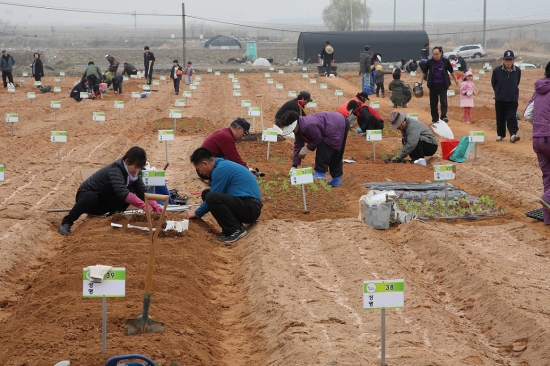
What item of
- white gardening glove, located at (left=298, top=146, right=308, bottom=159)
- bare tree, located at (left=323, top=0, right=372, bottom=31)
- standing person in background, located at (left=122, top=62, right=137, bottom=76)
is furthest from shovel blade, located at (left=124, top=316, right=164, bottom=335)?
bare tree, located at (left=323, top=0, right=372, bottom=31)

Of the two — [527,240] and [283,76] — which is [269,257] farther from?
[283,76]

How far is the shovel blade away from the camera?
235 inches

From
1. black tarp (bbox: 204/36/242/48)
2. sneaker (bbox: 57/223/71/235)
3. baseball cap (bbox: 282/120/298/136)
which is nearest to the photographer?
sneaker (bbox: 57/223/71/235)

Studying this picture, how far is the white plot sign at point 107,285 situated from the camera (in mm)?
5543

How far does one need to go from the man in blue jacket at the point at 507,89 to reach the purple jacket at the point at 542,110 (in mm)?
6130

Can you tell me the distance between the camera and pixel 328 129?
1192 cm

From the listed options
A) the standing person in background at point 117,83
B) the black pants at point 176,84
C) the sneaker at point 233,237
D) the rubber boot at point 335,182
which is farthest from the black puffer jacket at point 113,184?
the black pants at point 176,84

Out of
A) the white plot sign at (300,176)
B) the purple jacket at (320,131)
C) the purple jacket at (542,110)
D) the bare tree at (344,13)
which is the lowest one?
the white plot sign at (300,176)

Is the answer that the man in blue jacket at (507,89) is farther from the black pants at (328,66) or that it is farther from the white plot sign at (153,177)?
the black pants at (328,66)

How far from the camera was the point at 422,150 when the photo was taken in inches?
551

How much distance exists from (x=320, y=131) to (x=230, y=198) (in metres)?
2.96

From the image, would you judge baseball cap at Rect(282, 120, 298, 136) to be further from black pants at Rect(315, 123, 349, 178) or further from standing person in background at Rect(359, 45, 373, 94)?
standing person in background at Rect(359, 45, 373, 94)

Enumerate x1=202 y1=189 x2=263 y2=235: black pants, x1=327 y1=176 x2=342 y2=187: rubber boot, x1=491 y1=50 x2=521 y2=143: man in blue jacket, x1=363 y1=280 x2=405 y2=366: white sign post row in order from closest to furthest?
x1=363 y1=280 x2=405 y2=366: white sign post row → x1=202 y1=189 x2=263 y2=235: black pants → x1=327 y1=176 x2=342 y2=187: rubber boot → x1=491 y1=50 x2=521 y2=143: man in blue jacket

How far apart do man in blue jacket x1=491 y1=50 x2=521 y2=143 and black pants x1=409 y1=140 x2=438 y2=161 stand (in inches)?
101
